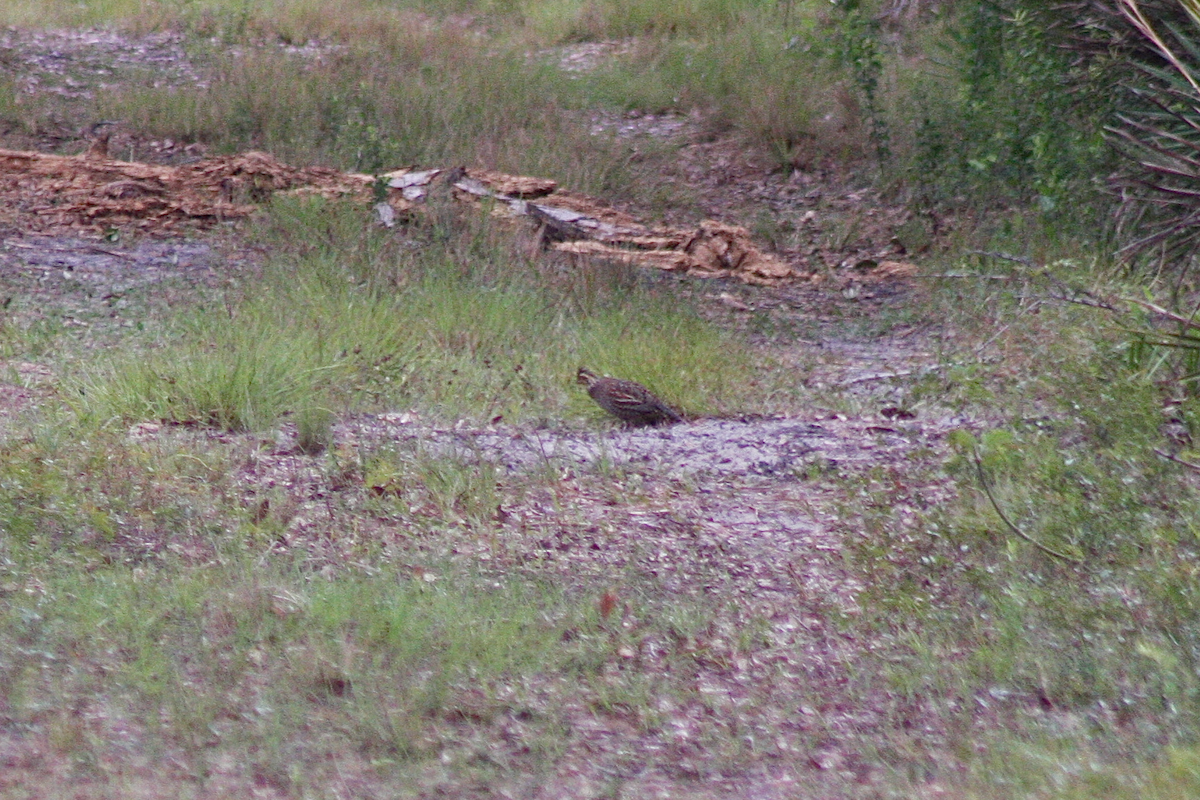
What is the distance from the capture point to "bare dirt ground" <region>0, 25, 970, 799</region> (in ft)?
10.8

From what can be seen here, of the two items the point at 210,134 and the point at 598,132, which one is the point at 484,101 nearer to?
the point at 598,132

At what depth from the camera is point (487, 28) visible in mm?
18469

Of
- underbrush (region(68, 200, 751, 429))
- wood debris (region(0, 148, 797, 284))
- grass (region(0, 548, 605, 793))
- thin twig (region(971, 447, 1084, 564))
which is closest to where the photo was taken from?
grass (region(0, 548, 605, 793))

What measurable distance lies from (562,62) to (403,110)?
166 inches

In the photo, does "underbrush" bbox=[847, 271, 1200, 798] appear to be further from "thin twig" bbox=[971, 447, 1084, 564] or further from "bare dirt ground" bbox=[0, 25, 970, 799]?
"bare dirt ground" bbox=[0, 25, 970, 799]

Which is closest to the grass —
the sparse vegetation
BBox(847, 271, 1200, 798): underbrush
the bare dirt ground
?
the sparse vegetation

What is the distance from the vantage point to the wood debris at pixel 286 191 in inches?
398

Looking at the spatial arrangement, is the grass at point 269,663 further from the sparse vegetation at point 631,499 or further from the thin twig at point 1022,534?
the thin twig at point 1022,534

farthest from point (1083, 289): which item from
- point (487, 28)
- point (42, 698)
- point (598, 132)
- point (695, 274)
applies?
point (487, 28)

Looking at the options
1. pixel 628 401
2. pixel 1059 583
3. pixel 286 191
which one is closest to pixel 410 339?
pixel 628 401

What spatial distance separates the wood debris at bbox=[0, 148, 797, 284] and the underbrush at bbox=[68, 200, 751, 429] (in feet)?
1.74

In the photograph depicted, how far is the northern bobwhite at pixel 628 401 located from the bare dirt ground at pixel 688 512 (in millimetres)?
161

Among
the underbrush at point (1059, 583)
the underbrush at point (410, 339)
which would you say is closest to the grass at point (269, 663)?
the underbrush at point (1059, 583)

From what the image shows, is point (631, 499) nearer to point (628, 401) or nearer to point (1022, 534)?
point (628, 401)
